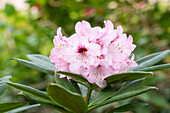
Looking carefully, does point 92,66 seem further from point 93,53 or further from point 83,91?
point 83,91

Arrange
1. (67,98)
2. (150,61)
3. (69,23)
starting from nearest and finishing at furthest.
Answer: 1. (67,98)
2. (150,61)
3. (69,23)

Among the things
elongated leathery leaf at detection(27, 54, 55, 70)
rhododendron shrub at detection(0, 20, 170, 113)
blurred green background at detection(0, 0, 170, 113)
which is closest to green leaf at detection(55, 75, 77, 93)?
rhododendron shrub at detection(0, 20, 170, 113)

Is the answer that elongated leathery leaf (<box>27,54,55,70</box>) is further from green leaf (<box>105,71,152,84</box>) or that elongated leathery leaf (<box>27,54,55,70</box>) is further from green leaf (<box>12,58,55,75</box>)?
green leaf (<box>105,71,152,84</box>)

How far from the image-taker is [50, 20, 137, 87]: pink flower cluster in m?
0.80

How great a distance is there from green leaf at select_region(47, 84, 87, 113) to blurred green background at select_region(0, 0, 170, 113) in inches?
55.6

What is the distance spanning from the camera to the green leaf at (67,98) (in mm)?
652

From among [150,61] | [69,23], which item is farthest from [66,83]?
[69,23]

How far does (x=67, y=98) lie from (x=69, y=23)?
5.72 ft

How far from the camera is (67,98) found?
0.70m

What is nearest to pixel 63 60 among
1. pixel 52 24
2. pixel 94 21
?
pixel 94 21

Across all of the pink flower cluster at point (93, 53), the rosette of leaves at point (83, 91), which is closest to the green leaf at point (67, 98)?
the rosette of leaves at point (83, 91)

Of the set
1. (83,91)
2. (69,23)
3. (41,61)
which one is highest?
(69,23)

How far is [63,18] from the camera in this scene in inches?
96.5

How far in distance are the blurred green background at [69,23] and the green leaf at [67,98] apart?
1413mm
